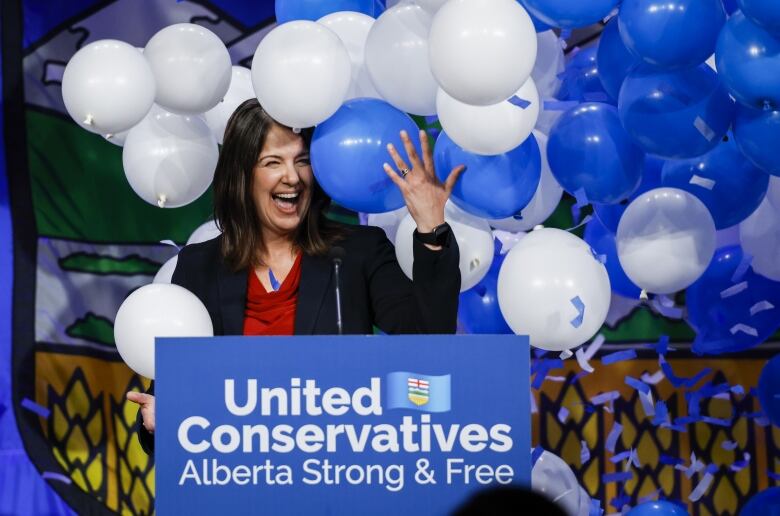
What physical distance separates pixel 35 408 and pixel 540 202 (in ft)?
6.29

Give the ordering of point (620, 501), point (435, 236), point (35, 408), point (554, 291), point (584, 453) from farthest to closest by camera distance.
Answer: point (35, 408) < point (620, 501) < point (584, 453) < point (554, 291) < point (435, 236)

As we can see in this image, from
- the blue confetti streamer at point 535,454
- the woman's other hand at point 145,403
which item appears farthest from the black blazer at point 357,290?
the blue confetti streamer at point 535,454

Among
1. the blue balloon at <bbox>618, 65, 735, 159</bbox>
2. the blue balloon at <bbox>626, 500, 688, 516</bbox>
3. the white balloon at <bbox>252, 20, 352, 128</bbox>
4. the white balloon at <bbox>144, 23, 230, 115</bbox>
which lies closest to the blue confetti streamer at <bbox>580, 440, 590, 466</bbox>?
the blue balloon at <bbox>626, 500, 688, 516</bbox>

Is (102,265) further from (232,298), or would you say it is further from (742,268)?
(742,268)

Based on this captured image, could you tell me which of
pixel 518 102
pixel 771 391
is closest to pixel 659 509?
pixel 771 391

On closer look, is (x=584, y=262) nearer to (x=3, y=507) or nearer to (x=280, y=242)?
(x=280, y=242)

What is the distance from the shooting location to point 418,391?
2020 millimetres

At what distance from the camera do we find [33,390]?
4059mm

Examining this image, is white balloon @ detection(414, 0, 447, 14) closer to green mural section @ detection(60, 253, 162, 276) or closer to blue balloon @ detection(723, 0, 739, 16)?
blue balloon @ detection(723, 0, 739, 16)

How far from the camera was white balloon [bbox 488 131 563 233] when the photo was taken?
3079 millimetres

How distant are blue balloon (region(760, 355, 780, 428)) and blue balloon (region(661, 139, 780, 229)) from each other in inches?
25.5

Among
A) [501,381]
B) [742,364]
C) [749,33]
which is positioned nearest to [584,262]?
[749,33]

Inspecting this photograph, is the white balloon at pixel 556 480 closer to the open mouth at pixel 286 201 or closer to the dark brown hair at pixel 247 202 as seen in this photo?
the dark brown hair at pixel 247 202

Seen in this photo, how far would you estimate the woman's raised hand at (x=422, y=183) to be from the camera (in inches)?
105
